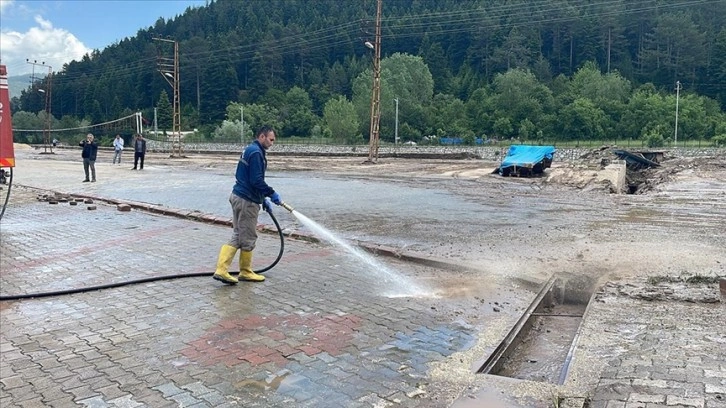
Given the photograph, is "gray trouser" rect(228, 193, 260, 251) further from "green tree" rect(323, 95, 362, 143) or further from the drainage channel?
"green tree" rect(323, 95, 362, 143)

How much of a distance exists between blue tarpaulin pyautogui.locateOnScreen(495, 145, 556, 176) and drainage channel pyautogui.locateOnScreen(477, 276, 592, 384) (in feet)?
68.2

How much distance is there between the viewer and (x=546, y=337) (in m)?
5.52

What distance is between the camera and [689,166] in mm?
30078

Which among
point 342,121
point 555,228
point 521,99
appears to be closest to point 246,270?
point 555,228

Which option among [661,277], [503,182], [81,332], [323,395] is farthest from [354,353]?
[503,182]

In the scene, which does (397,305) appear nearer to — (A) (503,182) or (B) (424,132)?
(A) (503,182)

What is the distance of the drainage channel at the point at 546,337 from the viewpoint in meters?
4.65

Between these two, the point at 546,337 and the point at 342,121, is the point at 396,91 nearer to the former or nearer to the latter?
the point at 342,121

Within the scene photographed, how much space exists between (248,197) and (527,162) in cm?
2266

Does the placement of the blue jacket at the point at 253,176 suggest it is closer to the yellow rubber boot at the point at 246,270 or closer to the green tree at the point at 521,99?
the yellow rubber boot at the point at 246,270

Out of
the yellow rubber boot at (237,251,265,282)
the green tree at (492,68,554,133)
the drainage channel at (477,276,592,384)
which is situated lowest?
→ the drainage channel at (477,276,592,384)

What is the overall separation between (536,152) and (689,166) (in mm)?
8662

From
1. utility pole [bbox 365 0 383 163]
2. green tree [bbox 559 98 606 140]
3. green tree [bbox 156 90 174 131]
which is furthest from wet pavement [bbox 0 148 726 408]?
green tree [bbox 156 90 174 131]

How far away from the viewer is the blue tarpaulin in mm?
27306
